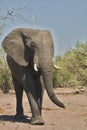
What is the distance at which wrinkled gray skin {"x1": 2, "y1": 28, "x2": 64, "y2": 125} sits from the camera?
15570 millimetres

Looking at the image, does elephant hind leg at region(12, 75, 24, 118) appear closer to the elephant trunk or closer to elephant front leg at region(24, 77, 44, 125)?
elephant front leg at region(24, 77, 44, 125)

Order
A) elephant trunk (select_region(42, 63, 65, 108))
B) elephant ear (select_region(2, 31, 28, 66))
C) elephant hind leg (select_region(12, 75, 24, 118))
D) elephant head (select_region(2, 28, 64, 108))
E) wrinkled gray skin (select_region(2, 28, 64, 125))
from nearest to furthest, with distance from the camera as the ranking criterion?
elephant trunk (select_region(42, 63, 65, 108)) < elephant head (select_region(2, 28, 64, 108)) < wrinkled gray skin (select_region(2, 28, 64, 125)) < elephant ear (select_region(2, 31, 28, 66)) < elephant hind leg (select_region(12, 75, 24, 118))

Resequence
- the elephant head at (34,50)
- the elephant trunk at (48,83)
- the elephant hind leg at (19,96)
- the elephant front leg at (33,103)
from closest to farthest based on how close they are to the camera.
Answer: the elephant trunk at (48,83)
the elephant head at (34,50)
the elephant front leg at (33,103)
the elephant hind leg at (19,96)

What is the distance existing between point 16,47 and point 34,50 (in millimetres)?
1210

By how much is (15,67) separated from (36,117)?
7.16 feet

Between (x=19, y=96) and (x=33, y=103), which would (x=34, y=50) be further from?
(x=19, y=96)

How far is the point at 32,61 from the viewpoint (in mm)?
16453

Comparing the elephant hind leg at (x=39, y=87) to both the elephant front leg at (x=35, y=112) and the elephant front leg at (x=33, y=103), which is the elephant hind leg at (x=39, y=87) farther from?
the elephant front leg at (x=35, y=112)

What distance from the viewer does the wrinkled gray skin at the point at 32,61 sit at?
51.1 feet

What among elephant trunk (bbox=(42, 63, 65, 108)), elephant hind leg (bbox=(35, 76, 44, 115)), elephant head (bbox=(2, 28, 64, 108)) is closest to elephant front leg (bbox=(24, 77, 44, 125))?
elephant hind leg (bbox=(35, 76, 44, 115))

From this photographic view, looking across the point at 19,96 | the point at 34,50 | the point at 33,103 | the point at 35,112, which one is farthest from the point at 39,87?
the point at 19,96

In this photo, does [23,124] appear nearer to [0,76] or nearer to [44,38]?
[44,38]

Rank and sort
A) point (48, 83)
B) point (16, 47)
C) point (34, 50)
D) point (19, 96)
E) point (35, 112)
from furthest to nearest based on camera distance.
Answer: point (19, 96) < point (16, 47) < point (35, 112) < point (34, 50) < point (48, 83)

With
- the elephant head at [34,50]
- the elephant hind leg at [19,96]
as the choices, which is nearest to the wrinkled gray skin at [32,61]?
the elephant head at [34,50]
